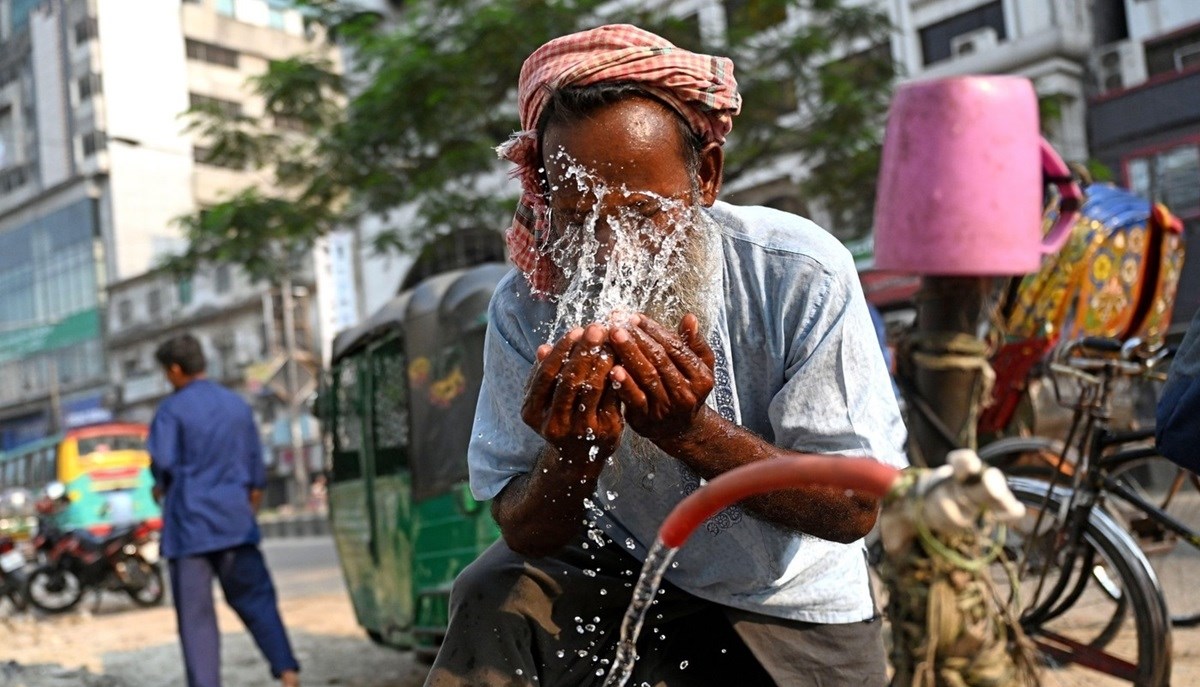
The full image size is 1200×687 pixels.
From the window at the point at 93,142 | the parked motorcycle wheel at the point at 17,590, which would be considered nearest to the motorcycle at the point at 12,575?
the parked motorcycle wheel at the point at 17,590

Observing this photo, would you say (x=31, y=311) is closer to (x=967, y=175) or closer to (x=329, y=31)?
(x=329, y=31)

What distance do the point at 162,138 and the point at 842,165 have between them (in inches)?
276

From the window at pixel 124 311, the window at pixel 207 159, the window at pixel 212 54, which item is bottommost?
the window at pixel 207 159

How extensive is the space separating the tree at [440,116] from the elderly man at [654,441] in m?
8.89

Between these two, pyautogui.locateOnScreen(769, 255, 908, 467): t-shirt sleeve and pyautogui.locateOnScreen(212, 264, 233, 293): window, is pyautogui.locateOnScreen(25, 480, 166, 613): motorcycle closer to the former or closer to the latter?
pyautogui.locateOnScreen(769, 255, 908, 467): t-shirt sleeve

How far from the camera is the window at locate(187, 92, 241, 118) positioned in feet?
39.1

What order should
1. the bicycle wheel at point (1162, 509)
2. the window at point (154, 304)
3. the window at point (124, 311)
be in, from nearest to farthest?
the bicycle wheel at point (1162, 509) < the window at point (124, 311) < the window at point (154, 304)

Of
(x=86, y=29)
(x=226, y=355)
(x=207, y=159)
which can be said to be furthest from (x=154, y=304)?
(x=86, y=29)

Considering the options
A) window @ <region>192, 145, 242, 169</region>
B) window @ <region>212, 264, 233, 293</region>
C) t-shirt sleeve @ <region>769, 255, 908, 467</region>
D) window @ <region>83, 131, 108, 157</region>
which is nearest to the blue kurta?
t-shirt sleeve @ <region>769, 255, 908, 467</region>

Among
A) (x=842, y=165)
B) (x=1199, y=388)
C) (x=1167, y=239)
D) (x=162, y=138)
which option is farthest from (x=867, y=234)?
(x=1199, y=388)

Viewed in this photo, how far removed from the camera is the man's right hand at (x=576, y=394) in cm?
140

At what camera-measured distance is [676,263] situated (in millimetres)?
1764

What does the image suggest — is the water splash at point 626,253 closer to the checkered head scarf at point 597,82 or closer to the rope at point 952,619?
the checkered head scarf at point 597,82

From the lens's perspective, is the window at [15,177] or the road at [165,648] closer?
the road at [165,648]
